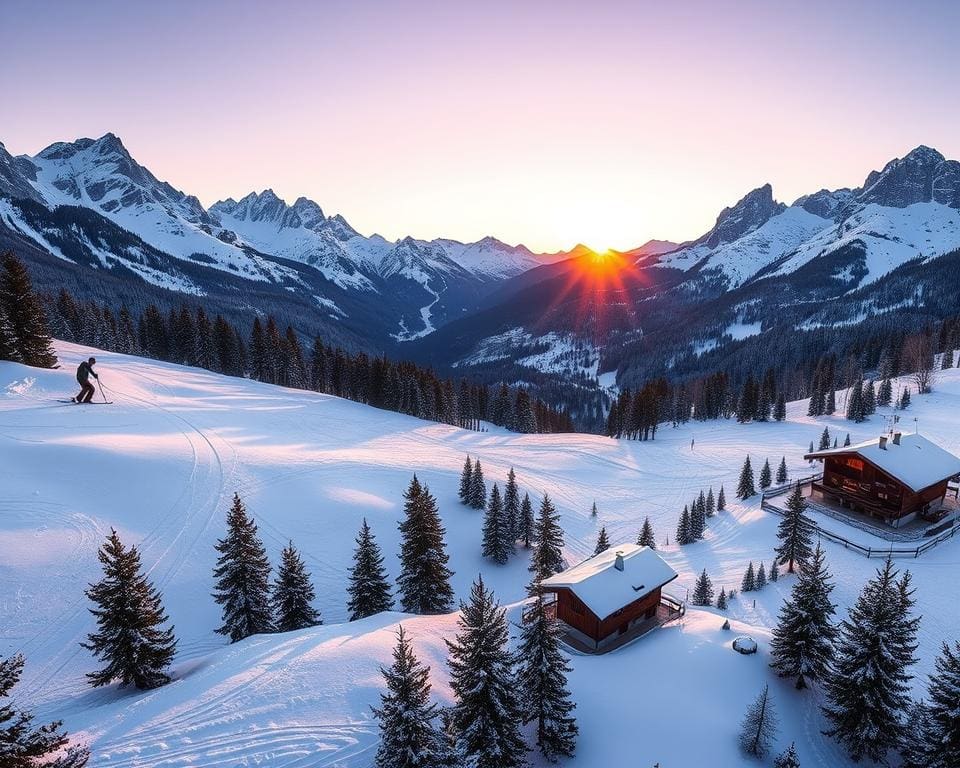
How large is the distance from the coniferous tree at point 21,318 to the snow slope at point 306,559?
2738 mm

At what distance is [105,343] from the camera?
89250mm

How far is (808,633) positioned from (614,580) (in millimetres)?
8252

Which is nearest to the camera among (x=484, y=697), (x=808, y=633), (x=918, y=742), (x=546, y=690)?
(x=484, y=697)

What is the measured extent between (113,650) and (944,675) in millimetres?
28504

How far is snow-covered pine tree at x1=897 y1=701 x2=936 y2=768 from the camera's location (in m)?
14.5

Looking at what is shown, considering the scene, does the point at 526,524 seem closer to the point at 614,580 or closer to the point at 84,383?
the point at 614,580

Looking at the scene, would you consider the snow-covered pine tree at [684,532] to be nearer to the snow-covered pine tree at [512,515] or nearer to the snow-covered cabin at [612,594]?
the snow-covered pine tree at [512,515]

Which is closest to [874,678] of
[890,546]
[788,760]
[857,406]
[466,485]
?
[788,760]

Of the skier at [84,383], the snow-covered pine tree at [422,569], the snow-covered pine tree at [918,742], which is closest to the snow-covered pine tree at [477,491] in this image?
the snow-covered pine tree at [422,569]

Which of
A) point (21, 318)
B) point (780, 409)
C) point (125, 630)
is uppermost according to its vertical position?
point (21, 318)

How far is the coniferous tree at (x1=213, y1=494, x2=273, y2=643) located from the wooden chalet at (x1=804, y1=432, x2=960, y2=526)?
42496 millimetres

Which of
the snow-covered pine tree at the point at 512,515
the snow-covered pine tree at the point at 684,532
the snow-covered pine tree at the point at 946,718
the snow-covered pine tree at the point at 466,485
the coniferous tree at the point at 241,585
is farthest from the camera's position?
the snow-covered pine tree at the point at 466,485

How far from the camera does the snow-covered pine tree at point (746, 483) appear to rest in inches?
1898

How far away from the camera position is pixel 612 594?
78.7 feet
